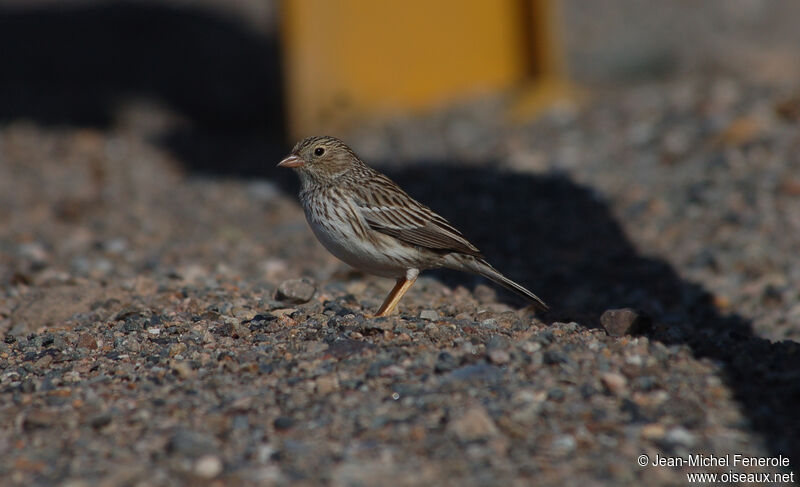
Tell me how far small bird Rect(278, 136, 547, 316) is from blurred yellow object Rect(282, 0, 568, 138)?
23.4ft

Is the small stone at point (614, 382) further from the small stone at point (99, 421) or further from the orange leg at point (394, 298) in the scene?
the small stone at point (99, 421)

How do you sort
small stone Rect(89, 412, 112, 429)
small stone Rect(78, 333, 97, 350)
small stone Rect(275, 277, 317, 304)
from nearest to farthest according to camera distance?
small stone Rect(89, 412, 112, 429)
small stone Rect(78, 333, 97, 350)
small stone Rect(275, 277, 317, 304)

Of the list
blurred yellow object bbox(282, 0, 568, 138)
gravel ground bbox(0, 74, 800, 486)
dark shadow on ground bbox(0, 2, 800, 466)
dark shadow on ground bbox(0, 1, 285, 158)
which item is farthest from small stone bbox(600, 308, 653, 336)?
dark shadow on ground bbox(0, 1, 285, 158)

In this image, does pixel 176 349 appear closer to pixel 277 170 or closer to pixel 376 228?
pixel 376 228

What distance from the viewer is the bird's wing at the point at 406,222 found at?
261 inches

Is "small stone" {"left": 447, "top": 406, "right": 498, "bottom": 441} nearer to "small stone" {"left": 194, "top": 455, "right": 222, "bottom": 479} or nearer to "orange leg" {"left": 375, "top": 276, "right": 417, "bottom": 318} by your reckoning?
"small stone" {"left": 194, "top": 455, "right": 222, "bottom": 479}

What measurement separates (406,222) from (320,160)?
780 mm

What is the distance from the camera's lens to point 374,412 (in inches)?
188

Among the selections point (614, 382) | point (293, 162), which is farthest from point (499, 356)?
point (293, 162)

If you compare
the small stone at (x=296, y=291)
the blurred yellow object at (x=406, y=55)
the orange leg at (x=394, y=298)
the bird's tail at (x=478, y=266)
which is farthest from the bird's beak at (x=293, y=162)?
the blurred yellow object at (x=406, y=55)

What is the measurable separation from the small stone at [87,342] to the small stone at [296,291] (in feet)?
4.34

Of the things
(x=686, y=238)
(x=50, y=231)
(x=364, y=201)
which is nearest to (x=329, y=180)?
(x=364, y=201)

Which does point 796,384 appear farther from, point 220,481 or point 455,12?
point 455,12

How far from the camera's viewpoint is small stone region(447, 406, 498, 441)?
452 centimetres
